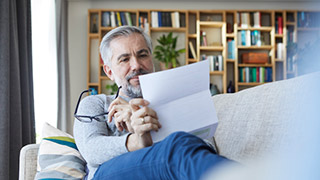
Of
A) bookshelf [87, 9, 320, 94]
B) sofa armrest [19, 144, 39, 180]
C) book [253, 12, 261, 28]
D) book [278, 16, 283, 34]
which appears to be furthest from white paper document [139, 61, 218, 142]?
book [278, 16, 283, 34]

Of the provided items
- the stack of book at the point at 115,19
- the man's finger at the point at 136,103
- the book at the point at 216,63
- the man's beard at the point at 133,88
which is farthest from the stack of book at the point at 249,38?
the man's finger at the point at 136,103

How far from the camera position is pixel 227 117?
1443 millimetres

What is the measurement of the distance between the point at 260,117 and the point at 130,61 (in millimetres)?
643

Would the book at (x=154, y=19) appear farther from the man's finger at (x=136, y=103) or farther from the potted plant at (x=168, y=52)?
the man's finger at (x=136, y=103)

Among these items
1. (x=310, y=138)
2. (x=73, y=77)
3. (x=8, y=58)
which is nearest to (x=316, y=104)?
(x=310, y=138)

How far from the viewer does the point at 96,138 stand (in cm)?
127

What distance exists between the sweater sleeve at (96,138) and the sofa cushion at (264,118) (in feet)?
1.43

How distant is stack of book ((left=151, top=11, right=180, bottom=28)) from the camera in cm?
529

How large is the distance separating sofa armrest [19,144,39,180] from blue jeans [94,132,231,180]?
0.71 metres

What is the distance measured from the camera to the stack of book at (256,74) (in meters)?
5.32

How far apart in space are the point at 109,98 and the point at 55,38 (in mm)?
3139

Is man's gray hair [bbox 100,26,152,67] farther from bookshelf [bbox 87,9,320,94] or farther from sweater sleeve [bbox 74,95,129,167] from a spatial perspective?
bookshelf [bbox 87,9,320,94]

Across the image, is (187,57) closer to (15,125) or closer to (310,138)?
(15,125)

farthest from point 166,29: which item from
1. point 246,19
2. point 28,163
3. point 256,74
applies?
point 28,163
